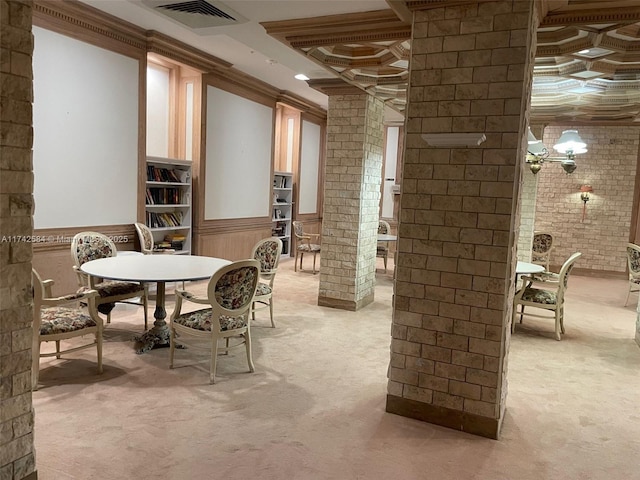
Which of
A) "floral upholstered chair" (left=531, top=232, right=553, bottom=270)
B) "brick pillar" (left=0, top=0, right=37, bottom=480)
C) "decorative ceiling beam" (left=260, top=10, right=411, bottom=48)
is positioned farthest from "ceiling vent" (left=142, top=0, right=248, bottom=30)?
"floral upholstered chair" (left=531, top=232, right=553, bottom=270)

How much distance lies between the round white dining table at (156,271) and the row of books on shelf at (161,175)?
6.51 feet

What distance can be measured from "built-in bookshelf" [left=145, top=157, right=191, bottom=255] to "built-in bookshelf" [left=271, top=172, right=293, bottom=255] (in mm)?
2809

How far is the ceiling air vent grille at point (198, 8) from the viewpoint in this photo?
360 centimetres

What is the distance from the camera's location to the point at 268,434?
8.98 ft

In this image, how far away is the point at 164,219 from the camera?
21.1 feet

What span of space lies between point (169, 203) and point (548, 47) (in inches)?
190

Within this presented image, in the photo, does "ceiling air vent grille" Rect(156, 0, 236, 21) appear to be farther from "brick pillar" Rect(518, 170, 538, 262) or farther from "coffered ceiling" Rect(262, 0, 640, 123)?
"brick pillar" Rect(518, 170, 538, 262)

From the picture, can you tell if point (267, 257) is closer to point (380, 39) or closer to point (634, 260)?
point (380, 39)

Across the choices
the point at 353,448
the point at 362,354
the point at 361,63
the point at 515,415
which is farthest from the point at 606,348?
the point at 361,63

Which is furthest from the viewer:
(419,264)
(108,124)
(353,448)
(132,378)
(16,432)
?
(108,124)

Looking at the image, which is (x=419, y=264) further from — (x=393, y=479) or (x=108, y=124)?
(x=108, y=124)

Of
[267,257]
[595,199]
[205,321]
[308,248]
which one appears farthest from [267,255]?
[595,199]

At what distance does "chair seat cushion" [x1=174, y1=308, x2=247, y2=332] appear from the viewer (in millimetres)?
3465

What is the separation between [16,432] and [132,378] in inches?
55.2
